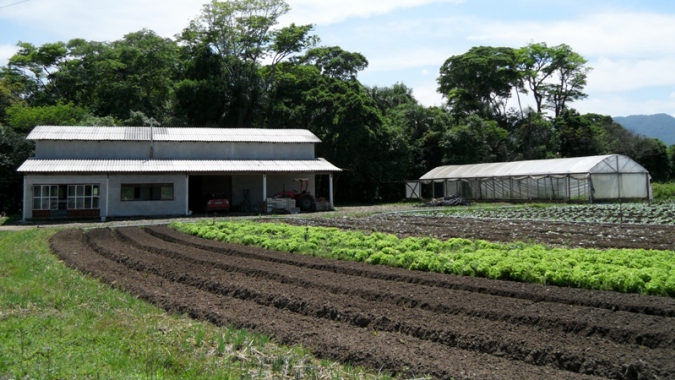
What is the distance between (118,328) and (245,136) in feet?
109

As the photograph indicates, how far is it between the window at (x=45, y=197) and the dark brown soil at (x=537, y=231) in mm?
15817

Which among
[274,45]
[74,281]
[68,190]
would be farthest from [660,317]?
[274,45]

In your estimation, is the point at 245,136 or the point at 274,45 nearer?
the point at 245,136

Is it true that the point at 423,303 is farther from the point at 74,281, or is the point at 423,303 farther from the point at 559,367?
the point at 74,281

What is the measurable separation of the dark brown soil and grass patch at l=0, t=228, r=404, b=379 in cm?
1177

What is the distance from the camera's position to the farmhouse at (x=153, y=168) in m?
32.2

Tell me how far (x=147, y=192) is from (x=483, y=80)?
4272 cm

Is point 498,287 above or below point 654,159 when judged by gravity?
below

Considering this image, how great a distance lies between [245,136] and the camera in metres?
40.4

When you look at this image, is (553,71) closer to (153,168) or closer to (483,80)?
(483,80)

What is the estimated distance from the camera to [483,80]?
63.7m

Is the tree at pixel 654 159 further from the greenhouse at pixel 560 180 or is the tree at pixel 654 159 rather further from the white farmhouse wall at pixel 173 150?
the white farmhouse wall at pixel 173 150

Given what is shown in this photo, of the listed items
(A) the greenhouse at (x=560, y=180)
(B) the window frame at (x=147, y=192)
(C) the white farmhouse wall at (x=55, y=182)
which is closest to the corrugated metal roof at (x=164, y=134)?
(C) the white farmhouse wall at (x=55, y=182)

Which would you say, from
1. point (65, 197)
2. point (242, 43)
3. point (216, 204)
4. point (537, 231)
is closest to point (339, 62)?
point (242, 43)
